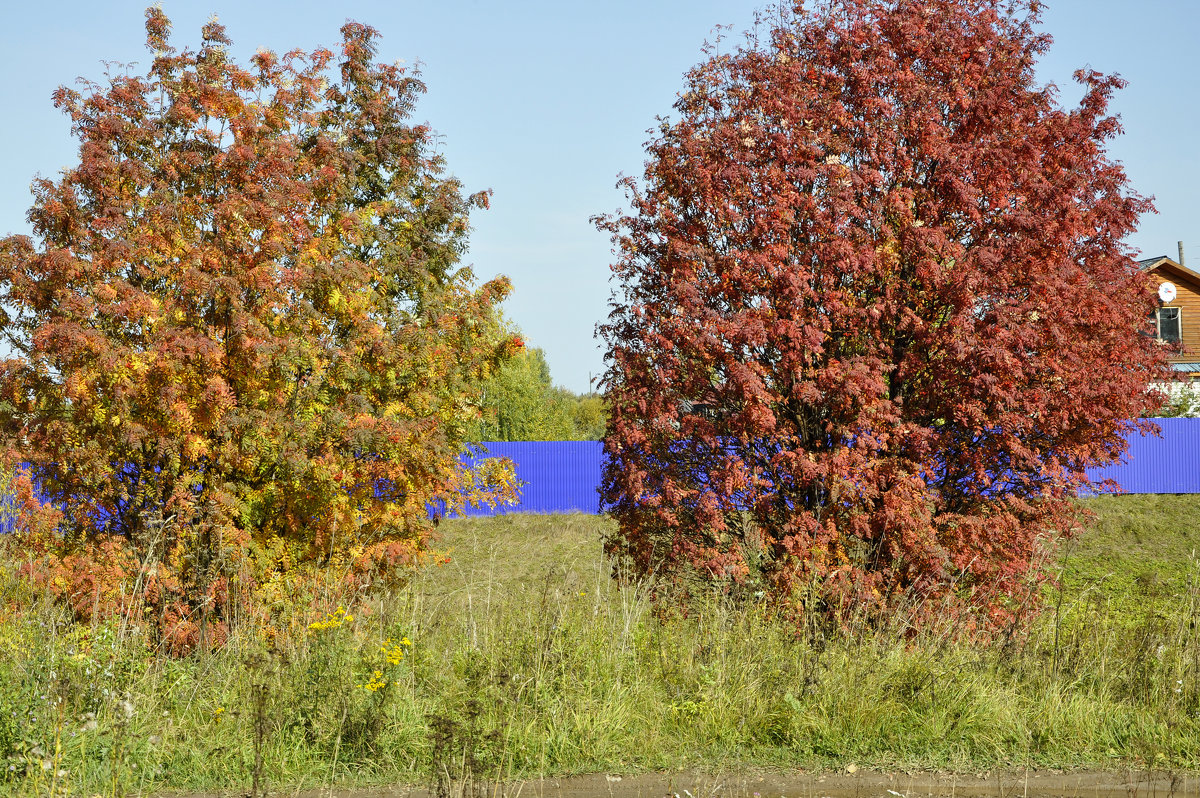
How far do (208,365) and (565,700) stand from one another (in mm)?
4073

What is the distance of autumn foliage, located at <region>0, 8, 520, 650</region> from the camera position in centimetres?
780

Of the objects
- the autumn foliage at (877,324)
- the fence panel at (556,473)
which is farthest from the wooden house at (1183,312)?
the autumn foliage at (877,324)

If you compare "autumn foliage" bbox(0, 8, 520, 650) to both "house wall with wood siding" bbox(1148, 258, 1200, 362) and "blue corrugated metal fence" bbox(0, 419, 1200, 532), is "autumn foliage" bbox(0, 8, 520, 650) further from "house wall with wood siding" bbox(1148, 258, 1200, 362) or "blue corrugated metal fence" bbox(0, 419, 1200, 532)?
"house wall with wood siding" bbox(1148, 258, 1200, 362)

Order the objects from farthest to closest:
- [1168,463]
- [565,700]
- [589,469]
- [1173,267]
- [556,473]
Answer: [1173,267] < [589,469] < [556,473] < [1168,463] < [565,700]

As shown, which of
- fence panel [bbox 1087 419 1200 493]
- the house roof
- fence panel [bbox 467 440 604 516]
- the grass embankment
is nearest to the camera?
the grass embankment

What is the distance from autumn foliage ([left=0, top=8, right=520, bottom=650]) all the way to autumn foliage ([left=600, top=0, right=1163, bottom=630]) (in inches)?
90.3

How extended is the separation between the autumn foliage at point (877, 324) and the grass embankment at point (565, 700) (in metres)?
0.89

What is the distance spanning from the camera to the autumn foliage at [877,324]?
→ 24.1 ft

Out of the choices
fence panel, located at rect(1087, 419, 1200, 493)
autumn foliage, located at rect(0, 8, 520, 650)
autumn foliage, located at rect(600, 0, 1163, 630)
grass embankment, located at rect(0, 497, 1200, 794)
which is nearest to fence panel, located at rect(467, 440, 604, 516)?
fence panel, located at rect(1087, 419, 1200, 493)

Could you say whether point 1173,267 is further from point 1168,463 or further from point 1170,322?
point 1168,463

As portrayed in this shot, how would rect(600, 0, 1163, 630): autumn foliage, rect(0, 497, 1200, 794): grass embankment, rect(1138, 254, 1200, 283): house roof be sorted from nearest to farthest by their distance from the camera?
rect(0, 497, 1200, 794): grass embankment → rect(600, 0, 1163, 630): autumn foliage → rect(1138, 254, 1200, 283): house roof

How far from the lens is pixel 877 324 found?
771 centimetres

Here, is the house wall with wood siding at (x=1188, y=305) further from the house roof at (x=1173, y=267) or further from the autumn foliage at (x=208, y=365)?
the autumn foliage at (x=208, y=365)

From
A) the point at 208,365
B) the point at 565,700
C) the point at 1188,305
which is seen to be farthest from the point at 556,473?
the point at 1188,305
